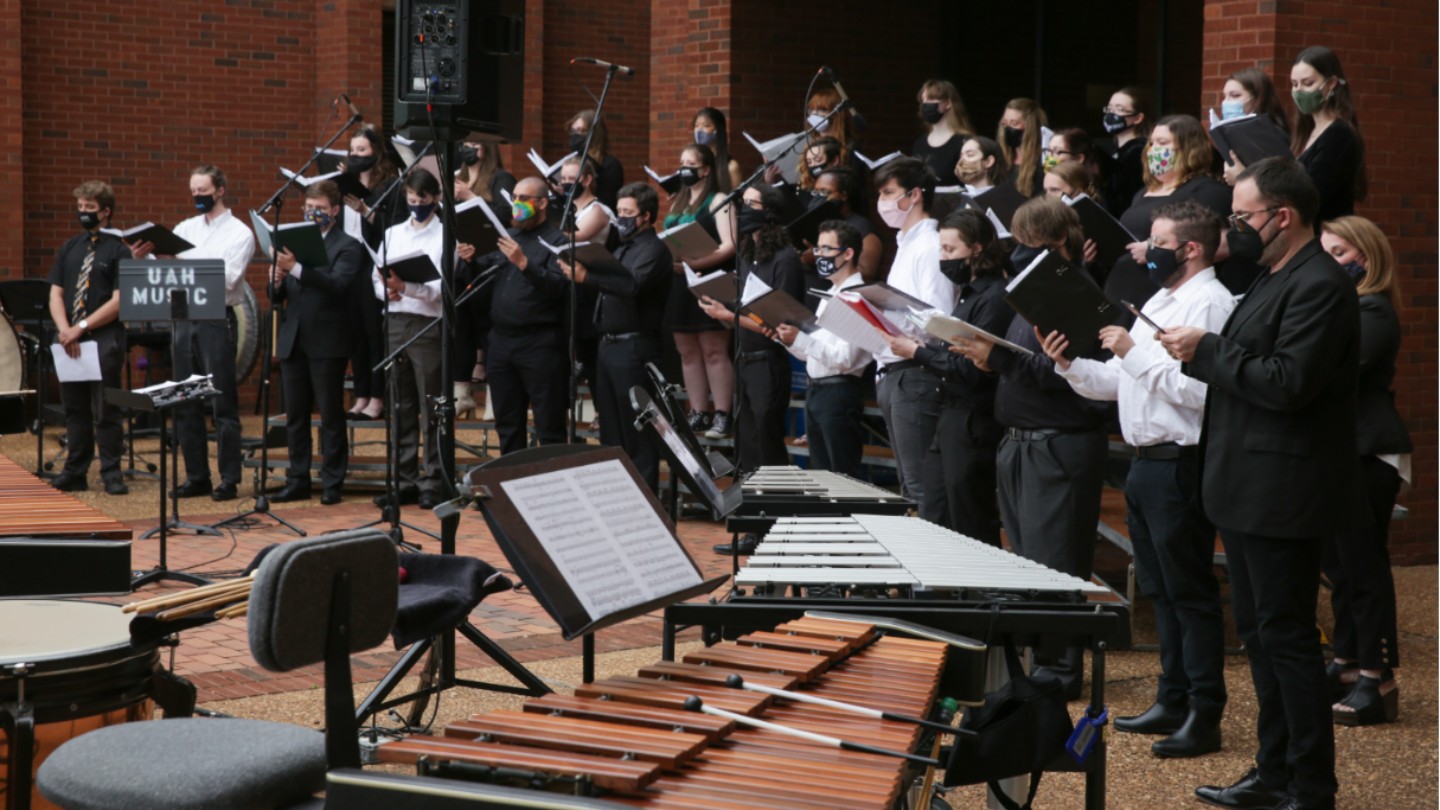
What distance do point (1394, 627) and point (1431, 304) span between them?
11.0 ft

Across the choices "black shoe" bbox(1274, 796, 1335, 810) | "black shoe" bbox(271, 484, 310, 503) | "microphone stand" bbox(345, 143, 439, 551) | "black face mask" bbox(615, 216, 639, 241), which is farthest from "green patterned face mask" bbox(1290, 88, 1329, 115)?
"black shoe" bbox(271, 484, 310, 503)

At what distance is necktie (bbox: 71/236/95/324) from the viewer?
11.8 meters

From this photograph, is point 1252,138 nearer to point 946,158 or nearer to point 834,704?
point 946,158

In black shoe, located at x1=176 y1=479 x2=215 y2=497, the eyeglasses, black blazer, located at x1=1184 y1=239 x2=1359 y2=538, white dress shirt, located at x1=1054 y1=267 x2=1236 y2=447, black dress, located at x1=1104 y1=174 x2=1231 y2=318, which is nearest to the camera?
black blazer, located at x1=1184 y1=239 x2=1359 y2=538

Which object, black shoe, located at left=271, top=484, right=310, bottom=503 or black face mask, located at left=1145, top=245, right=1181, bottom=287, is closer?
black face mask, located at left=1145, top=245, right=1181, bottom=287

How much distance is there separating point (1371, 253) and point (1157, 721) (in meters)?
2.15

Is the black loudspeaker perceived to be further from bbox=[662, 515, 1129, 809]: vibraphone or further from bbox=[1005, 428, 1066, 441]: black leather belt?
bbox=[662, 515, 1129, 809]: vibraphone

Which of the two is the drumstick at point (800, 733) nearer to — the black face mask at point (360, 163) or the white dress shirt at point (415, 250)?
the white dress shirt at point (415, 250)

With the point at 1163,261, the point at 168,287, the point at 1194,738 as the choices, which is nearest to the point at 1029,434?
the point at 1163,261

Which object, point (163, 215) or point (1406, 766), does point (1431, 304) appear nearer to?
point (1406, 766)

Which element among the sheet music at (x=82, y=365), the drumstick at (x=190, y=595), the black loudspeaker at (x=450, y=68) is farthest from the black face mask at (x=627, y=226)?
the drumstick at (x=190, y=595)

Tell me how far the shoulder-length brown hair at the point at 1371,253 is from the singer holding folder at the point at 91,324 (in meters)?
8.75

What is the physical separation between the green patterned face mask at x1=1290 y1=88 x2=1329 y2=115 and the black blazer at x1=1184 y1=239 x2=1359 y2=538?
111 inches

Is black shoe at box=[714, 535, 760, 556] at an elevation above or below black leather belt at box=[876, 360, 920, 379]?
below
